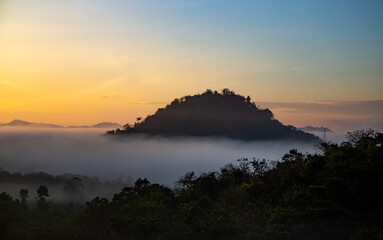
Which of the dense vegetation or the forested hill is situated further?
the forested hill

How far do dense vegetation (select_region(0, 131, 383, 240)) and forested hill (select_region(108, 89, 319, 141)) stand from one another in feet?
522

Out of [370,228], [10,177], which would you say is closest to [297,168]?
[370,228]

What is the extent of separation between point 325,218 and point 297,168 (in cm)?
549

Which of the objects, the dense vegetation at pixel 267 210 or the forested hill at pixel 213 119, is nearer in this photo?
the dense vegetation at pixel 267 210

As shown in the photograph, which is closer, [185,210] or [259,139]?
[185,210]

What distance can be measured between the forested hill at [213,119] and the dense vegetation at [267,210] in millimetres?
159234

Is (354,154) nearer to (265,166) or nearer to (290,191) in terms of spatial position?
(290,191)

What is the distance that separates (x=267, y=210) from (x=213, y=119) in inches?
6835

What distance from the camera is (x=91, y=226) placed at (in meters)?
19.3

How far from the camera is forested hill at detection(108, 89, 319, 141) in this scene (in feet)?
611

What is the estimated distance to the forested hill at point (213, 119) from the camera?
18612 cm

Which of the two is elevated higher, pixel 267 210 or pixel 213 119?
pixel 213 119

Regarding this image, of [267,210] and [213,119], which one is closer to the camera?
[267,210]

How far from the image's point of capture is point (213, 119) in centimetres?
19200
